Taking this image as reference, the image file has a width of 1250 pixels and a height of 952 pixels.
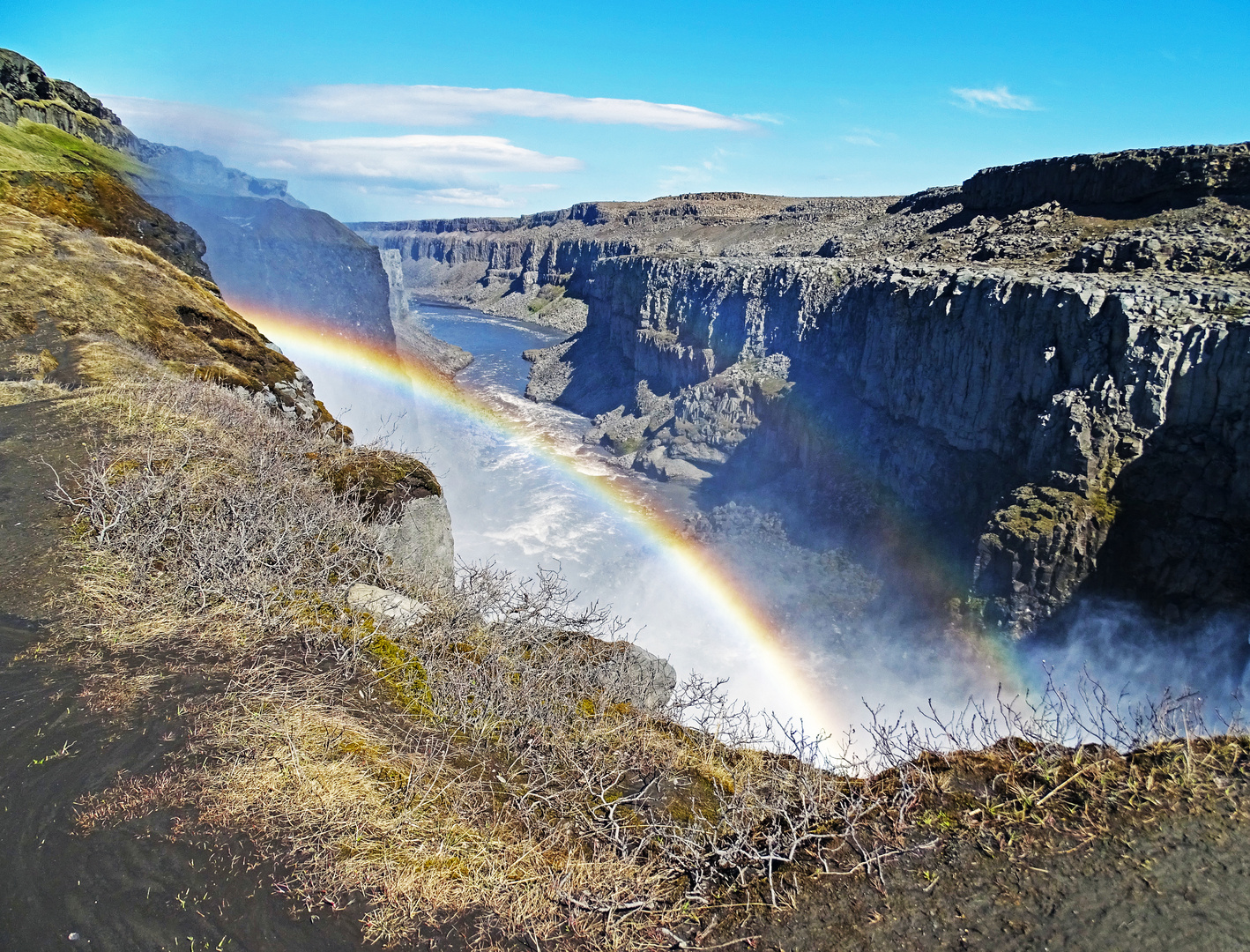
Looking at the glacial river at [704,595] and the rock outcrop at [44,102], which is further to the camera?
the rock outcrop at [44,102]

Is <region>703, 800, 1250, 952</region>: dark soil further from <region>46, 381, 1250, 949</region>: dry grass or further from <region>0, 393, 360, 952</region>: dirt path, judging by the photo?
<region>0, 393, 360, 952</region>: dirt path

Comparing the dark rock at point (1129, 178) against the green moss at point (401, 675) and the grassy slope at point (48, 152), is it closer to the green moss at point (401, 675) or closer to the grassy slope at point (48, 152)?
the green moss at point (401, 675)

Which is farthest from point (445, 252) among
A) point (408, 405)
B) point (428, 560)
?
point (428, 560)

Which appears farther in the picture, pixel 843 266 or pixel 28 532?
pixel 843 266

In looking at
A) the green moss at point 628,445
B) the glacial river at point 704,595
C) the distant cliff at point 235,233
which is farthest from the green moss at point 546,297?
the green moss at point 628,445

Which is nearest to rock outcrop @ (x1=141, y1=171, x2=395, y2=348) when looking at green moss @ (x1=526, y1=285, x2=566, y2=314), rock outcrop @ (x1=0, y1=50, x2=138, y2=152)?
rock outcrop @ (x1=0, y1=50, x2=138, y2=152)

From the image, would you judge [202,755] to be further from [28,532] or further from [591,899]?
[28,532]

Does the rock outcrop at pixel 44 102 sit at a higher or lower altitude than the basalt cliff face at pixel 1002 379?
higher

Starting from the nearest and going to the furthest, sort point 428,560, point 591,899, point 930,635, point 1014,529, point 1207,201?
point 591,899 → point 428,560 → point 1014,529 → point 930,635 → point 1207,201
